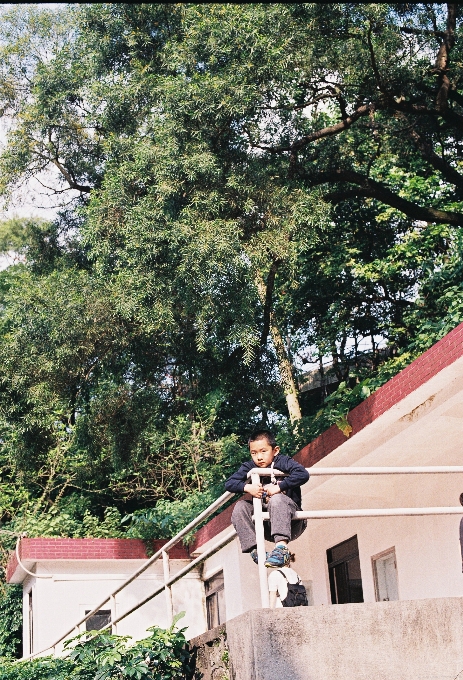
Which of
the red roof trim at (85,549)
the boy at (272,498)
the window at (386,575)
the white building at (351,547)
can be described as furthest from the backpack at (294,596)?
the red roof trim at (85,549)

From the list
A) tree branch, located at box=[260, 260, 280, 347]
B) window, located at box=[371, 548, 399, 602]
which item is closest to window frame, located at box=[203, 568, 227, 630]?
window, located at box=[371, 548, 399, 602]

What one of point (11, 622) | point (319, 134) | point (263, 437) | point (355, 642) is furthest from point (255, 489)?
point (11, 622)

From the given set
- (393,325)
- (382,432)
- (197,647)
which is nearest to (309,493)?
(382,432)

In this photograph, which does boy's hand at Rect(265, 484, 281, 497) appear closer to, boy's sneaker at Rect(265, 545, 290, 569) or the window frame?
boy's sneaker at Rect(265, 545, 290, 569)

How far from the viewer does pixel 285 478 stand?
5773 mm

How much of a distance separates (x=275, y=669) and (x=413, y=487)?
5.35 metres

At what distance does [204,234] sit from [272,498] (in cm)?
654

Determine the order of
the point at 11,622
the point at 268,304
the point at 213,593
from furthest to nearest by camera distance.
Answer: the point at 11,622 → the point at 268,304 → the point at 213,593

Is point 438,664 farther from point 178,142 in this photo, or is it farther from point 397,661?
point 178,142

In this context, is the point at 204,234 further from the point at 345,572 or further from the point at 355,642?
the point at 355,642

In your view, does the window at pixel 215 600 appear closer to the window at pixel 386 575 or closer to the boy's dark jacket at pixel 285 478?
the window at pixel 386 575

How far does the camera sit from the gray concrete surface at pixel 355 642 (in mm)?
5281

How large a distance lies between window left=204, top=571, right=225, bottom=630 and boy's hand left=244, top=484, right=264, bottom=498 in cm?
838

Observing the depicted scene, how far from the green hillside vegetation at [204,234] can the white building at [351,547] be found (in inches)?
35.0
